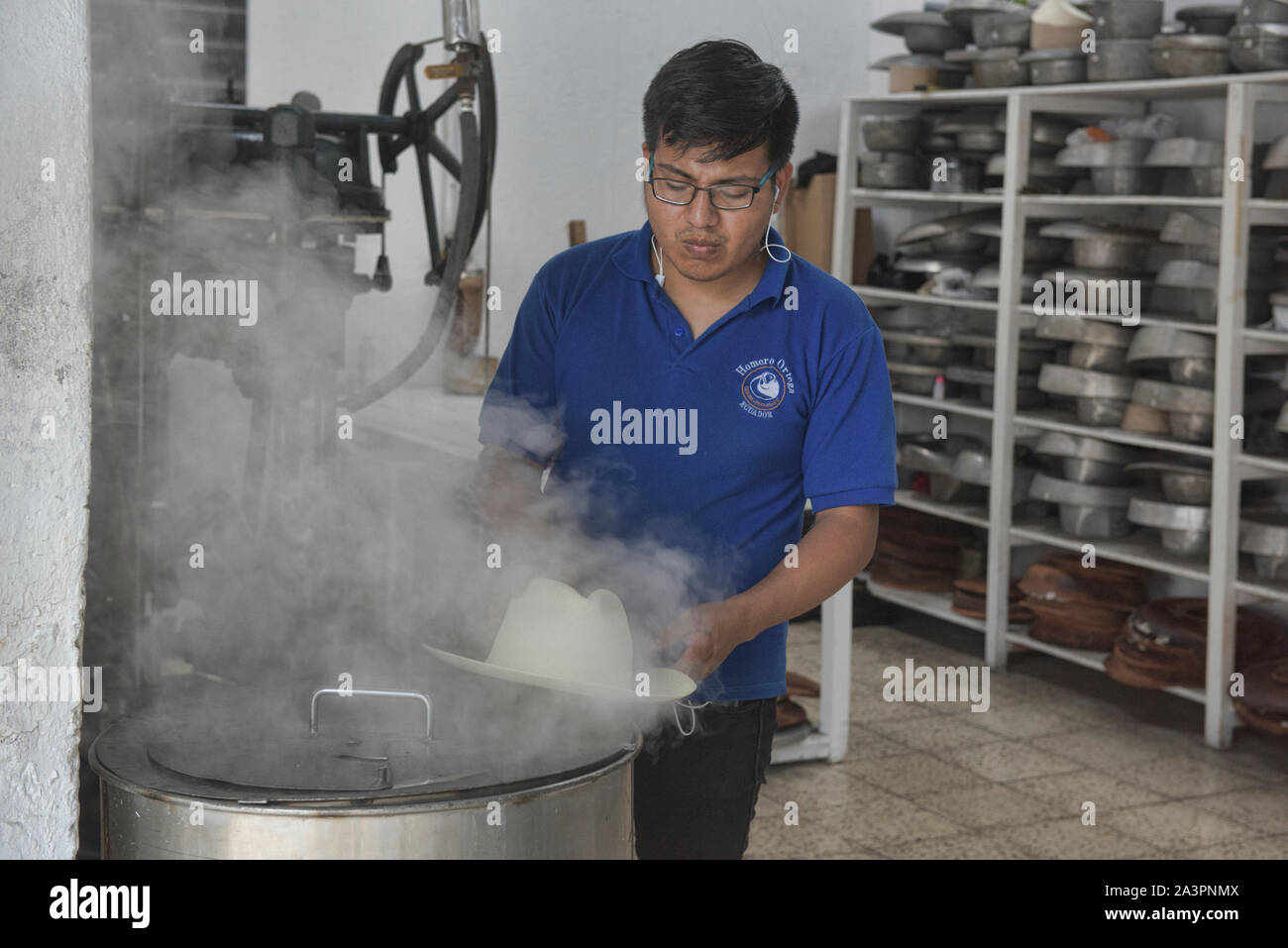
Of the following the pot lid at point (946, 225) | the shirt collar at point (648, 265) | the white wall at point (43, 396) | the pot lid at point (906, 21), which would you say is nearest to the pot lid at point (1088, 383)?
the pot lid at point (946, 225)

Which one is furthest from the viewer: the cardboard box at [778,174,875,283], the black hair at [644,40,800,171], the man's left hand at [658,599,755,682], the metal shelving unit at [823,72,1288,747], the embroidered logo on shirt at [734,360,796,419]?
the cardboard box at [778,174,875,283]

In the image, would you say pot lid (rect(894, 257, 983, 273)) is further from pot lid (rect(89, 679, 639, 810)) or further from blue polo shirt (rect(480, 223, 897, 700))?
pot lid (rect(89, 679, 639, 810))

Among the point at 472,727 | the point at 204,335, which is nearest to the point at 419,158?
the point at 204,335

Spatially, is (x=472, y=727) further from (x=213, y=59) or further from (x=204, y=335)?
(x=213, y=59)

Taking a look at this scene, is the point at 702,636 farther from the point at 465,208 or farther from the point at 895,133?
the point at 895,133

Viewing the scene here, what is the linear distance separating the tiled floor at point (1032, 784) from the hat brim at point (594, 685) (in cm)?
190

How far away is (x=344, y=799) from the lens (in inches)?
49.9

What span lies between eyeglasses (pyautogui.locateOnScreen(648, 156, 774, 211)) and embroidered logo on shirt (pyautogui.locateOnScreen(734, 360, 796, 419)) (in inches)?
7.9

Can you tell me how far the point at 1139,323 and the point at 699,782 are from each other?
3058 mm

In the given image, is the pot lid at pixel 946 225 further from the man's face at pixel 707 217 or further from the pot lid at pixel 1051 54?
the man's face at pixel 707 217

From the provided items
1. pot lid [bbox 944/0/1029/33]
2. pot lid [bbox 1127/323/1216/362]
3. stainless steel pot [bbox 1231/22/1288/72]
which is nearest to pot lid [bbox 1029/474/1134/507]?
pot lid [bbox 1127/323/1216/362]

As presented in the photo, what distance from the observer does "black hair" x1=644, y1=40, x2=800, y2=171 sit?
A: 167 centimetres

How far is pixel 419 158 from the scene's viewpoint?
2.60m

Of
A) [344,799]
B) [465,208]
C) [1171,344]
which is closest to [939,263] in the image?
[1171,344]
